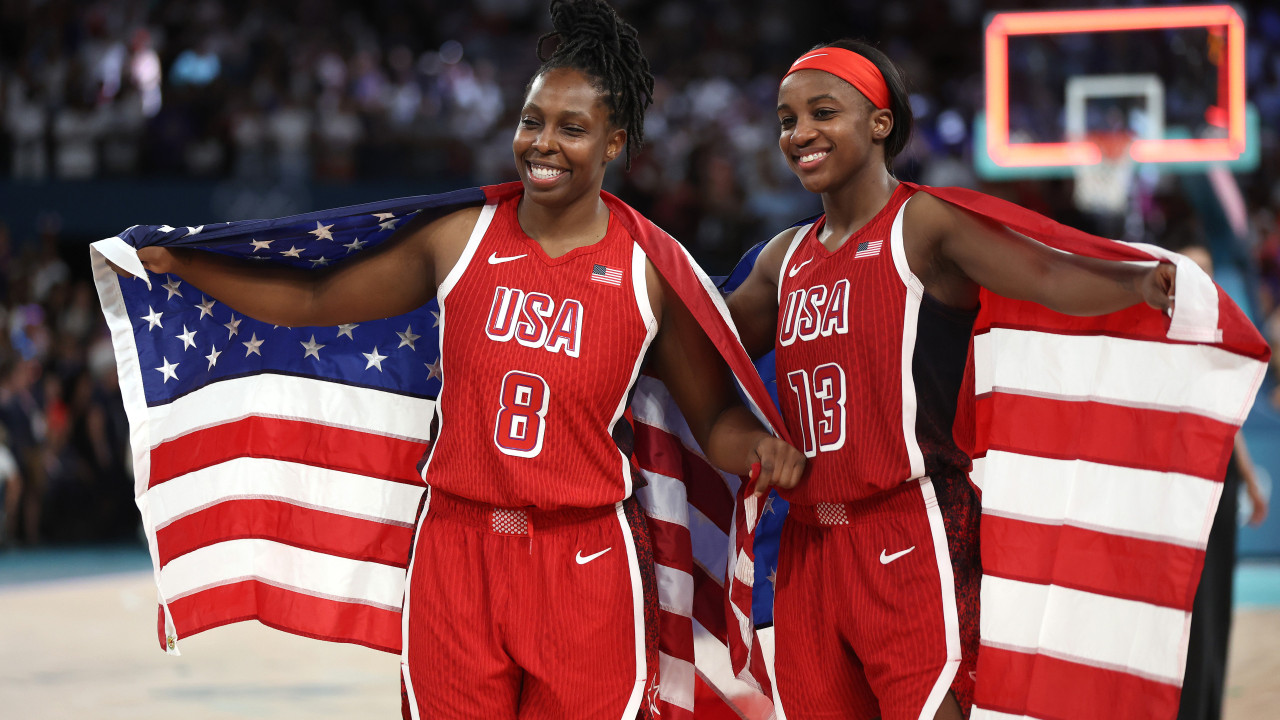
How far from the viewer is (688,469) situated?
10.3 feet

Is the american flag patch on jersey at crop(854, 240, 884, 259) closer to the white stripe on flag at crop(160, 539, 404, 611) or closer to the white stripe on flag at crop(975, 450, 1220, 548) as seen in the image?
the white stripe on flag at crop(975, 450, 1220, 548)

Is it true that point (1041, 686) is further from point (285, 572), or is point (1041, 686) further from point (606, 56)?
point (285, 572)

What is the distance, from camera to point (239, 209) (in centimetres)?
1173

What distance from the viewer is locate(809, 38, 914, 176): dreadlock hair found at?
2.89 metres

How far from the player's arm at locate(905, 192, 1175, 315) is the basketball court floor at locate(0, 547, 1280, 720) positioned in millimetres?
3150

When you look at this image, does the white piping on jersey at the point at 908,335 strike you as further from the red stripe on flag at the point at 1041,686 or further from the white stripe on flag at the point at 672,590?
the white stripe on flag at the point at 672,590

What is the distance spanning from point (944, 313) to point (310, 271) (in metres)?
1.46

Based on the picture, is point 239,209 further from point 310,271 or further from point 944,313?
point 944,313

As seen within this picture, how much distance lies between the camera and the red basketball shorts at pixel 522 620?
2.61m

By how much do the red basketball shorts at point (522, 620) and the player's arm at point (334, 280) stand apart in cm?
51

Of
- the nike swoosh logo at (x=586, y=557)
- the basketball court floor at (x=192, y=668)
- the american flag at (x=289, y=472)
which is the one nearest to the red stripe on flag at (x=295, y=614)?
the american flag at (x=289, y=472)

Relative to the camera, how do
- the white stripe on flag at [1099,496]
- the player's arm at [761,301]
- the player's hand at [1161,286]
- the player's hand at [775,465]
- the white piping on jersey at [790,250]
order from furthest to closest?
the player's arm at [761,301], the white piping on jersey at [790,250], the player's hand at [775,465], the white stripe on flag at [1099,496], the player's hand at [1161,286]

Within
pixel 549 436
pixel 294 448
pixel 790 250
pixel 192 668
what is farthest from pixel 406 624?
pixel 192 668

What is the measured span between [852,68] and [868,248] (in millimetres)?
407
